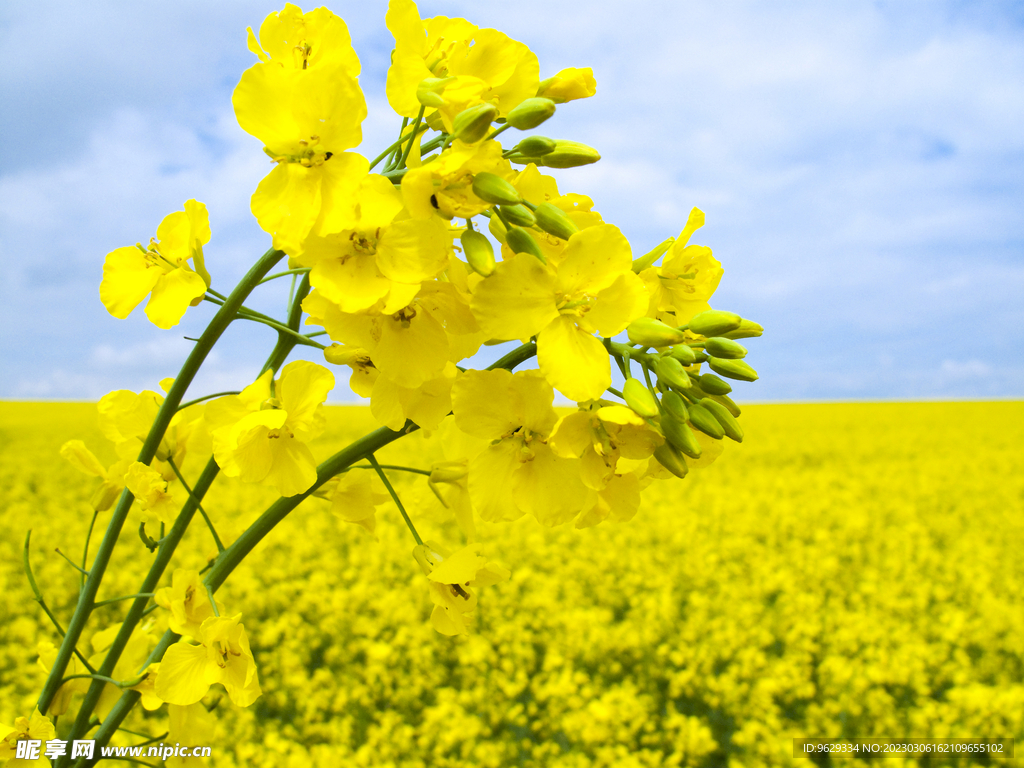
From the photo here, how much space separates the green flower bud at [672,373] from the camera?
31.1 inches

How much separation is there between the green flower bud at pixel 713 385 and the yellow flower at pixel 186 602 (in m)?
0.82

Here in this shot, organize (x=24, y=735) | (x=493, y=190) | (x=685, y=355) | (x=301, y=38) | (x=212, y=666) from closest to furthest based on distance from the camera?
(x=493, y=190), (x=685, y=355), (x=301, y=38), (x=212, y=666), (x=24, y=735)

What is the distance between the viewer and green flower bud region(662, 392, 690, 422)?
80 centimetres

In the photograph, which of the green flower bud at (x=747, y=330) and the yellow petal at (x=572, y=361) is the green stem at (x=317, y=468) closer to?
the yellow petal at (x=572, y=361)

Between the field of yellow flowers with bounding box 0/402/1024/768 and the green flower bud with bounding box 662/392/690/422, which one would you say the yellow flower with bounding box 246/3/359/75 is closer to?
the green flower bud with bounding box 662/392/690/422

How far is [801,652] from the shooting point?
3980mm

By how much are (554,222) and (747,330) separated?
316mm

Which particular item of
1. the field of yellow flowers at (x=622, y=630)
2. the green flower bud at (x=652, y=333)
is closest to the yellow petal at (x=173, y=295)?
the green flower bud at (x=652, y=333)

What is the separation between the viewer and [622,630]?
407 centimetres

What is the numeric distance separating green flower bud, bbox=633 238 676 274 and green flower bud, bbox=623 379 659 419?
24 centimetres

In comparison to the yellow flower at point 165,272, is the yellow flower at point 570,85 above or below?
above

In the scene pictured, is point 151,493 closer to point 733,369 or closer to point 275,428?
point 275,428

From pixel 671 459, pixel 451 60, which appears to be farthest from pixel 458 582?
pixel 451 60

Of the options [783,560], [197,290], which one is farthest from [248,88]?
[783,560]
